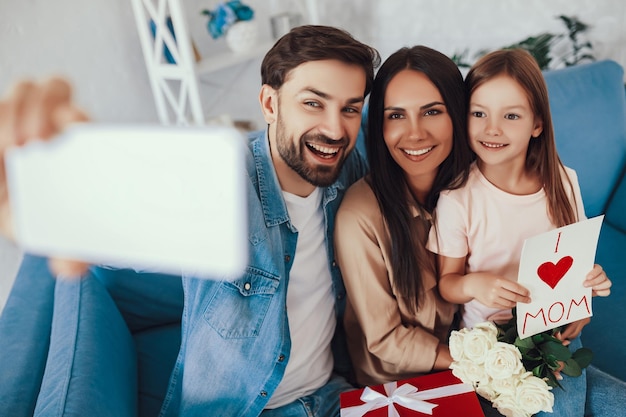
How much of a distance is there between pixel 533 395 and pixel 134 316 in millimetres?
997

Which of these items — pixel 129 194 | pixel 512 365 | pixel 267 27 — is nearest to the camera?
pixel 129 194

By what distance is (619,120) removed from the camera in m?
1.56

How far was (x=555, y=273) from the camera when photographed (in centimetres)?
87

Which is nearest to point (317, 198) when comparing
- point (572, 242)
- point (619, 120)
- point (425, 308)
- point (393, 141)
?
point (393, 141)

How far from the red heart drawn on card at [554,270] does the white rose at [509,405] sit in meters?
0.20

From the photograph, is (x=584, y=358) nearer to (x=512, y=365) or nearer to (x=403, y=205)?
(x=512, y=365)

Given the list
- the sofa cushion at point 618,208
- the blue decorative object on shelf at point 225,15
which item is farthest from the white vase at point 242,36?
the sofa cushion at point 618,208

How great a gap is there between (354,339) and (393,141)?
17.9 inches

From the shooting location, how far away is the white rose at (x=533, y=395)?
2.69ft

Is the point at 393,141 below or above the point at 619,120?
above

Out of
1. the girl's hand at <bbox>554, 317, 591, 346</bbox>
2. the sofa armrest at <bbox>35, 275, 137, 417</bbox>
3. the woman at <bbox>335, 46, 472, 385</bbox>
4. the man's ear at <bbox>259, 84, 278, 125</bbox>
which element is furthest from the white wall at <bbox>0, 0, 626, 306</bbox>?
the girl's hand at <bbox>554, 317, 591, 346</bbox>

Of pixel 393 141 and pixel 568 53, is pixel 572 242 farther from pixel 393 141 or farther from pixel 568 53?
pixel 568 53

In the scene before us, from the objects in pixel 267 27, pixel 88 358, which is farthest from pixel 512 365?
→ pixel 267 27

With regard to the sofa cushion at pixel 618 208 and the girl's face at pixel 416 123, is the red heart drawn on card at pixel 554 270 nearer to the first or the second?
the girl's face at pixel 416 123
